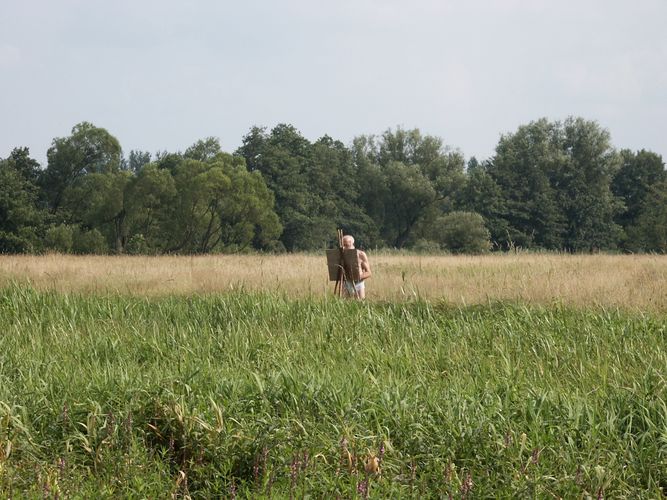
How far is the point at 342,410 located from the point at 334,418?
129mm

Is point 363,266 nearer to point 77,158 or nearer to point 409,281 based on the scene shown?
point 409,281

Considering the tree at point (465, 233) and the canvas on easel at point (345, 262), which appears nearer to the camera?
the canvas on easel at point (345, 262)

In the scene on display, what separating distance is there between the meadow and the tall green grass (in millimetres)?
16

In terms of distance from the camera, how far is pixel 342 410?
16.4 ft

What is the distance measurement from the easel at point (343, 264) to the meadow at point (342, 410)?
1795 millimetres

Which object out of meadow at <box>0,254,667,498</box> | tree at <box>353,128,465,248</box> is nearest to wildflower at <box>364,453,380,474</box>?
meadow at <box>0,254,667,498</box>

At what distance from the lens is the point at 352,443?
4.54 metres

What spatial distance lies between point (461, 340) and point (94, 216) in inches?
1282

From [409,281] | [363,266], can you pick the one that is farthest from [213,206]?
[363,266]

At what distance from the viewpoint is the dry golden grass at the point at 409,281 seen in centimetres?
1062

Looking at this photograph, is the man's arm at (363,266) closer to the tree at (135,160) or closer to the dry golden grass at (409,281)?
the dry golden grass at (409,281)

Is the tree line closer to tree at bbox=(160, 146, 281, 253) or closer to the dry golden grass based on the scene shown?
tree at bbox=(160, 146, 281, 253)

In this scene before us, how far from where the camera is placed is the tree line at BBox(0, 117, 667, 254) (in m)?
37.1

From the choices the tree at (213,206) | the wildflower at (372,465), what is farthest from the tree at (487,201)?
the wildflower at (372,465)
